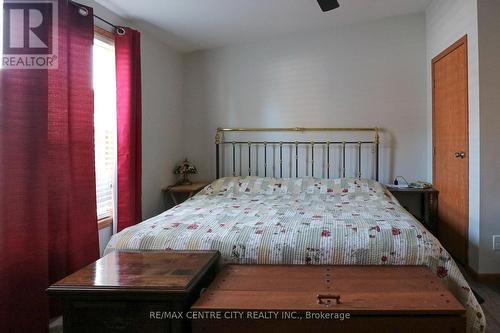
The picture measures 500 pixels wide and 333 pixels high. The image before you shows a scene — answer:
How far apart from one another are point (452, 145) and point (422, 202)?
0.82 metres

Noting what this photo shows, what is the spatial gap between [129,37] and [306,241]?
7.38 ft

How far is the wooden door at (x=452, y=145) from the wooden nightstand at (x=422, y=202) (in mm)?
57

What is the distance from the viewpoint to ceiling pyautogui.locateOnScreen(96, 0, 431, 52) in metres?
2.91

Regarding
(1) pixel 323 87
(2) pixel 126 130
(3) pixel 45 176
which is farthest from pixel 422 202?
(3) pixel 45 176

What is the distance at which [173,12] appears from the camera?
118 inches

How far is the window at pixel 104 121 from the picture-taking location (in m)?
2.80

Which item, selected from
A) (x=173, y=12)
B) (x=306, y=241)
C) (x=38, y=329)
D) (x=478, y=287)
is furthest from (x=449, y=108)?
(x=38, y=329)

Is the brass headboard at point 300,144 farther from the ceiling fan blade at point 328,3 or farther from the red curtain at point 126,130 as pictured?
the ceiling fan blade at point 328,3

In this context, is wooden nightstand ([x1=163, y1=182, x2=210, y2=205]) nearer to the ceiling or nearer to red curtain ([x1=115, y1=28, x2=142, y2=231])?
red curtain ([x1=115, y1=28, x2=142, y2=231])

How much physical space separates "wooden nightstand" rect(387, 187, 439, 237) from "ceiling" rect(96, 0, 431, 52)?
1822 millimetres

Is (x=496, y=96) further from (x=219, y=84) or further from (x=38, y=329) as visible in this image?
(x=38, y=329)

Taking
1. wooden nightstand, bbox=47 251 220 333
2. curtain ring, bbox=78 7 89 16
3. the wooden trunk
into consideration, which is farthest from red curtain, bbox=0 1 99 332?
the wooden trunk

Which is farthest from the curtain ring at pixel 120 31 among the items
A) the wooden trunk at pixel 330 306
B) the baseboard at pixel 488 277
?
the baseboard at pixel 488 277

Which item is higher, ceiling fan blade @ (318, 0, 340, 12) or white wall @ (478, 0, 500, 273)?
ceiling fan blade @ (318, 0, 340, 12)
